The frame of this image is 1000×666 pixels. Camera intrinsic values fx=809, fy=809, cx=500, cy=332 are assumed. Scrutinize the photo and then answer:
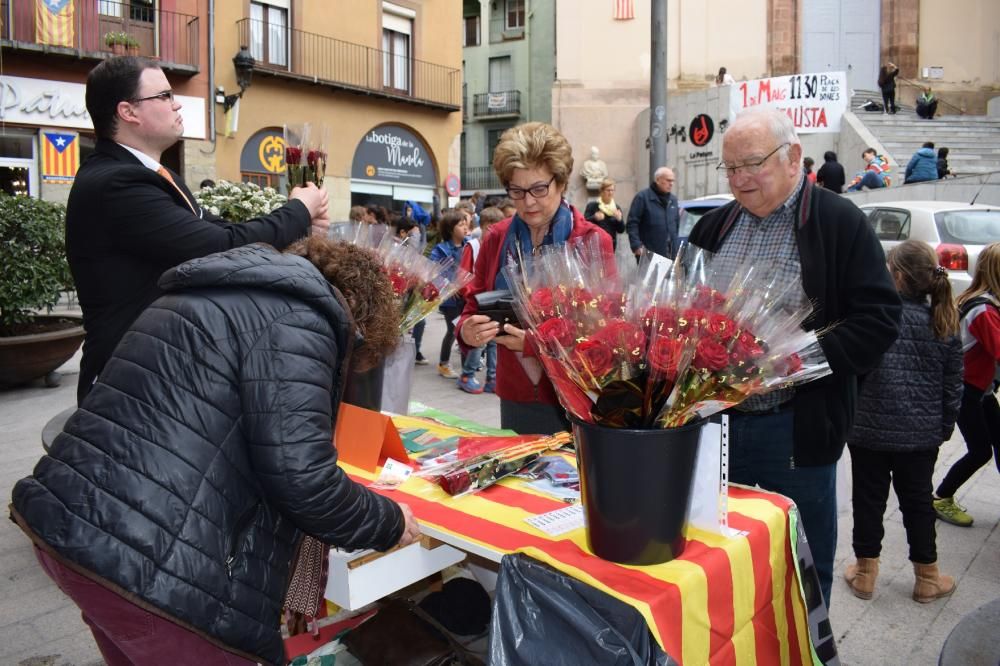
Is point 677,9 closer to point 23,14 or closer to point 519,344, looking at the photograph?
point 23,14

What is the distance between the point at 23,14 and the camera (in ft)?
47.4

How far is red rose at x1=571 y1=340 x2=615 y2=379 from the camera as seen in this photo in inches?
61.0

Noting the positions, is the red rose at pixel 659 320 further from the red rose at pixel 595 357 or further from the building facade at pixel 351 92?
the building facade at pixel 351 92

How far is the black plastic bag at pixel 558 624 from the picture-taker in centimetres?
154

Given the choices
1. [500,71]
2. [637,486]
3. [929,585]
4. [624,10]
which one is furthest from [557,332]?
[500,71]

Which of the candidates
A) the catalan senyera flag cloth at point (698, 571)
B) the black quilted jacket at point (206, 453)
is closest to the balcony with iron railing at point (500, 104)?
the catalan senyera flag cloth at point (698, 571)

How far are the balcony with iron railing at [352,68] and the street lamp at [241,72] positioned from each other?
0.42 m

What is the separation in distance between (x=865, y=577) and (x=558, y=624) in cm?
225

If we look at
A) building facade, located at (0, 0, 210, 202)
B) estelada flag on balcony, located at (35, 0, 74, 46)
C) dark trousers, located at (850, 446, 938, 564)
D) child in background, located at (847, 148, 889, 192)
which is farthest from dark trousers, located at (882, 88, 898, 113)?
dark trousers, located at (850, 446, 938, 564)

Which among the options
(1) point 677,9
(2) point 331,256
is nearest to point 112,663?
(2) point 331,256

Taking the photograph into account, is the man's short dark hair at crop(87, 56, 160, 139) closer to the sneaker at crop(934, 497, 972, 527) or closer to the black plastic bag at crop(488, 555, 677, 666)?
the black plastic bag at crop(488, 555, 677, 666)

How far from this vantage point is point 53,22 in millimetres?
14539

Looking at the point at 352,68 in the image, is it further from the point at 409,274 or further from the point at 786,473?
the point at 786,473

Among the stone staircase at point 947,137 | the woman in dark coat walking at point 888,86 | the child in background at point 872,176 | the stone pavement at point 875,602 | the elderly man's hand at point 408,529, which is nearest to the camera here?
the elderly man's hand at point 408,529
